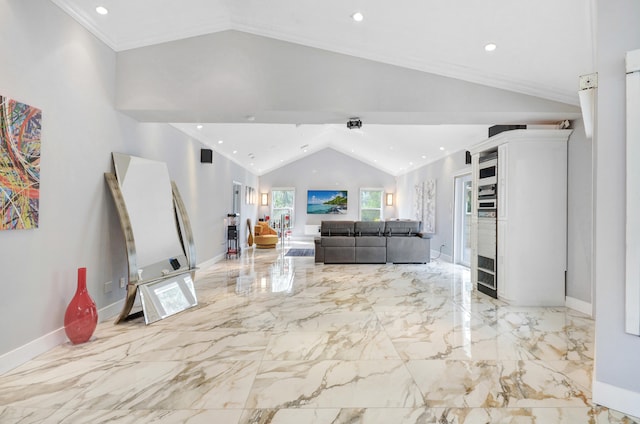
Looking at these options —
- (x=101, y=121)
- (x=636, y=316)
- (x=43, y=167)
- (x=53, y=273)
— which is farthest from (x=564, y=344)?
(x=101, y=121)

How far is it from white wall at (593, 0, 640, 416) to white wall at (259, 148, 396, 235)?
35.7 feet

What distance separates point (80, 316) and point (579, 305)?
532cm

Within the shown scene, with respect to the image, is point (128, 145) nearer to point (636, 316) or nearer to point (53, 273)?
point (53, 273)

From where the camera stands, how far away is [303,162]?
511 inches

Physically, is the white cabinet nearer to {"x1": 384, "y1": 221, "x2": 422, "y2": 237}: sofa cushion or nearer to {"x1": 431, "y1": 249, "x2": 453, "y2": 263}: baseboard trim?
{"x1": 384, "y1": 221, "x2": 422, "y2": 237}: sofa cushion

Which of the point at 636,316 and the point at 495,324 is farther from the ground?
the point at 636,316

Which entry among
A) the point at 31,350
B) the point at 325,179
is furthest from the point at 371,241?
the point at 325,179

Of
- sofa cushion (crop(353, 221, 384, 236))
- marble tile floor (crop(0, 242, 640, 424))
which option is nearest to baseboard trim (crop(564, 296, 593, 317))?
marble tile floor (crop(0, 242, 640, 424))

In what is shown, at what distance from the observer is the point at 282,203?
12.9 meters

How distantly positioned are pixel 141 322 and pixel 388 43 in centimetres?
396

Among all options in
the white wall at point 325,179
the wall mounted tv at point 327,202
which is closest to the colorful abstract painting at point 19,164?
the white wall at point 325,179

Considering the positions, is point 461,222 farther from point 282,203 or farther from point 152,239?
point 282,203

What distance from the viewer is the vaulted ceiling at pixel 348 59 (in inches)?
121

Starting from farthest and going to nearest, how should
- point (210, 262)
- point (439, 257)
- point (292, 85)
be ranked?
point (439, 257) < point (210, 262) < point (292, 85)
